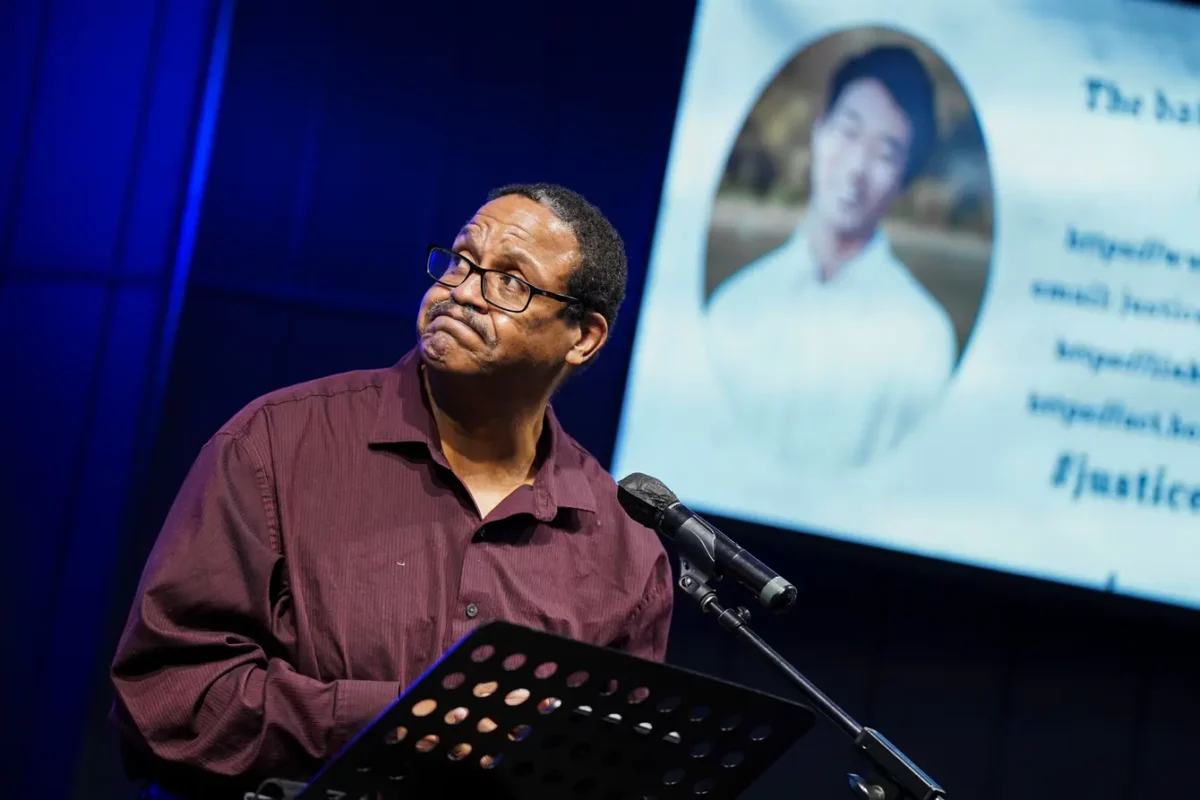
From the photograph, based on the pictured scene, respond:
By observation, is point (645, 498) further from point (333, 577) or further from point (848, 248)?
point (848, 248)

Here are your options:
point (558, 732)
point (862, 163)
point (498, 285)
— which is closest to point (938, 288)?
point (862, 163)

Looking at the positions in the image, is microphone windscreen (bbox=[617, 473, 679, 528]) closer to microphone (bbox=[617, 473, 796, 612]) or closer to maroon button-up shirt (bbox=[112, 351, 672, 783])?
microphone (bbox=[617, 473, 796, 612])

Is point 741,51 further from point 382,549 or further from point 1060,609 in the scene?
point 382,549

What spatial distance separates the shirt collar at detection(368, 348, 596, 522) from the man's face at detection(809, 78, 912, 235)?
4.25 ft

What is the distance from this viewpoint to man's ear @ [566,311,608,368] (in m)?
2.35

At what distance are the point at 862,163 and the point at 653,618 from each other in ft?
5.04

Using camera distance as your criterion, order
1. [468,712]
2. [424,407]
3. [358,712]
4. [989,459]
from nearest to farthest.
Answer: [468,712] → [358,712] → [424,407] → [989,459]

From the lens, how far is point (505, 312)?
2.20m

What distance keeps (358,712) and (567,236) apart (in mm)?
830

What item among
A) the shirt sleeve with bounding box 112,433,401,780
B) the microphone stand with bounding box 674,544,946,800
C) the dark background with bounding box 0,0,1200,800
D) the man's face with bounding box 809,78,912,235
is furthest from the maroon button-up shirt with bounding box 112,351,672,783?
the man's face with bounding box 809,78,912,235

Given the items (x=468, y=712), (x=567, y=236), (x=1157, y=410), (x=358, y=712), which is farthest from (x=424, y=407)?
(x=1157, y=410)

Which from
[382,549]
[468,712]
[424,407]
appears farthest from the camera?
[424,407]

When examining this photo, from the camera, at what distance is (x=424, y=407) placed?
7.39 feet

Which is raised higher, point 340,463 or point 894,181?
point 894,181
